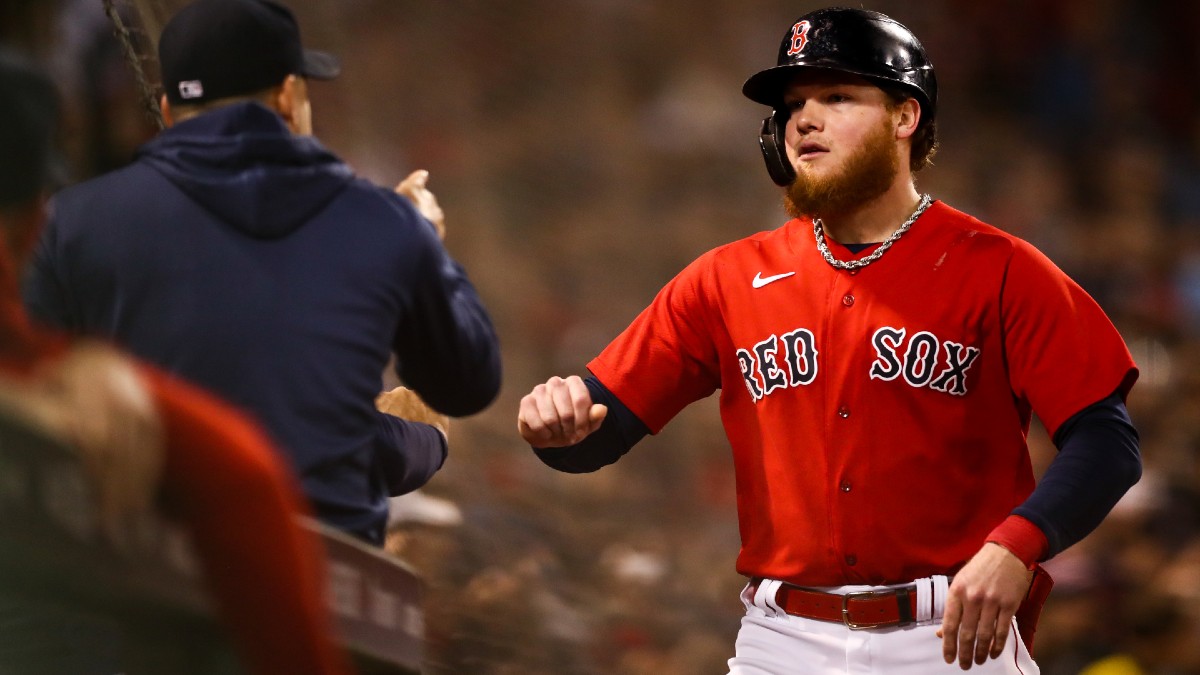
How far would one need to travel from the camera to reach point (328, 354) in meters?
1.87

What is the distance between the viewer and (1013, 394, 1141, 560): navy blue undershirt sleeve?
6.88 feet

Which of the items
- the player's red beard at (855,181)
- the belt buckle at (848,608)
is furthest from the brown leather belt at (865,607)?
Result: the player's red beard at (855,181)

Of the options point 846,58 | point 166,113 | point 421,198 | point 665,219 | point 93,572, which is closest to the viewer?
point 93,572

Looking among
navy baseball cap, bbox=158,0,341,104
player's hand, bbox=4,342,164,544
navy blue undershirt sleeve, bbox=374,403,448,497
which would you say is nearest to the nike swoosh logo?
navy blue undershirt sleeve, bbox=374,403,448,497

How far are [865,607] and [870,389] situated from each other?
34 centimetres

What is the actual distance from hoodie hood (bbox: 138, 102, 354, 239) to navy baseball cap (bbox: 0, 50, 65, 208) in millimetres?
116

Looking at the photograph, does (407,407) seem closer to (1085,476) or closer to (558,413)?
(558,413)

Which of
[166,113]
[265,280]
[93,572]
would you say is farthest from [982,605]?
[166,113]

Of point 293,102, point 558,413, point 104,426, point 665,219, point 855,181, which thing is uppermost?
point 665,219

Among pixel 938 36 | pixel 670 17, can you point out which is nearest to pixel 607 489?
pixel 670 17

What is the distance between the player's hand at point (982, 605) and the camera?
6.64ft

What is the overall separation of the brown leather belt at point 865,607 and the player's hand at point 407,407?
65cm

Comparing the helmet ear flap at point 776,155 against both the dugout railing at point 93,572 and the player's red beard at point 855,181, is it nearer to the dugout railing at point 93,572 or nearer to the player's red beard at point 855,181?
the player's red beard at point 855,181

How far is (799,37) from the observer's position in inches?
95.6
